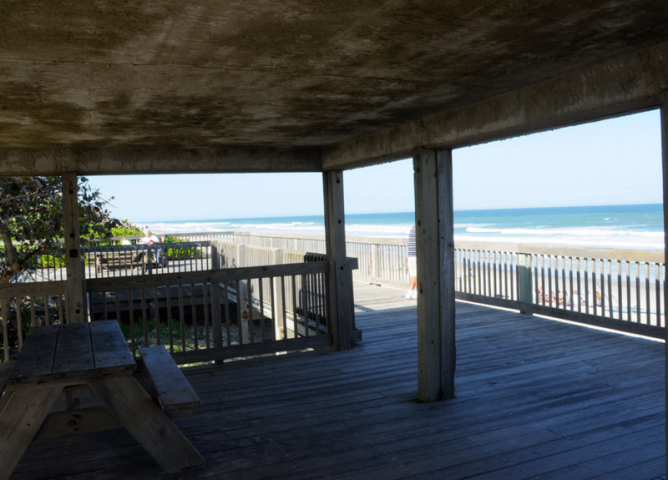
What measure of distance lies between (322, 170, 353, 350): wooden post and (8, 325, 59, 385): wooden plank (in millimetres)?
3307

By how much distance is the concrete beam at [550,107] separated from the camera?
2820 mm

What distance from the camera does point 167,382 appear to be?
352 centimetres

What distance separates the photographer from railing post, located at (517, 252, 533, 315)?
8461 millimetres

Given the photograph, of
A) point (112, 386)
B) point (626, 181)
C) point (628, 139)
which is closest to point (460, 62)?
point (112, 386)

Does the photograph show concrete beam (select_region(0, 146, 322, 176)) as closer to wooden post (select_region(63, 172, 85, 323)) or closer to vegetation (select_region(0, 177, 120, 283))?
wooden post (select_region(63, 172, 85, 323))

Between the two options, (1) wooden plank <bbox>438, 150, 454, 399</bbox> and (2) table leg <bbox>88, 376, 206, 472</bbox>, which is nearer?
(2) table leg <bbox>88, 376, 206, 472</bbox>

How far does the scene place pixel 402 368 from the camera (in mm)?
5879

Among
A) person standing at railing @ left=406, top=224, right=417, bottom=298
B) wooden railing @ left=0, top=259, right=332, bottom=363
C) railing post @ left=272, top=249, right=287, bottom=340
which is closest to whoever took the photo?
wooden railing @ left=0, top=259, right=332, bottom=363

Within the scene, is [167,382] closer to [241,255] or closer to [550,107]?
[550,107]

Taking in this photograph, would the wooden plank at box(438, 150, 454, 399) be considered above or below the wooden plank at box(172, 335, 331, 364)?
above

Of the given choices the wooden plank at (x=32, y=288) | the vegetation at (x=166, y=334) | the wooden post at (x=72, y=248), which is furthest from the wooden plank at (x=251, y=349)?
the vegetation at (x=166, y=334)

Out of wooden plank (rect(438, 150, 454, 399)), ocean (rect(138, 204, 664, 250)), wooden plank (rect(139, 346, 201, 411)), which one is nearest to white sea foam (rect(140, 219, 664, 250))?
ocean (rect(138, 204, 664, 250))

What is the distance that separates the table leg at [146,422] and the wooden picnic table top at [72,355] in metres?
0.11

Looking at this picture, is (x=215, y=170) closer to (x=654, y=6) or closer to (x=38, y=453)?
(x=38, y=453)
